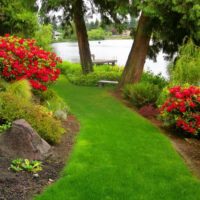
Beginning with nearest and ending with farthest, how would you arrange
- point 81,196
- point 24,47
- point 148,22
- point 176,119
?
point 81,196
point 176,119
point 24,47
point 148,22

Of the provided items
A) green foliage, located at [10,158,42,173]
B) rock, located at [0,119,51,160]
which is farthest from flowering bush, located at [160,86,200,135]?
green foliage, located at [10,158,42,173]

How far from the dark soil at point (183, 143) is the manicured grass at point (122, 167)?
0.20 m

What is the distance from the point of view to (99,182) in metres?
6.09

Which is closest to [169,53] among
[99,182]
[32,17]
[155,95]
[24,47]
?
[155,95]

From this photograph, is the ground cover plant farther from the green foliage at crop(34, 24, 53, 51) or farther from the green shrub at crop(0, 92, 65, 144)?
→ the green foliage at crop(34, 24, 53, 51)

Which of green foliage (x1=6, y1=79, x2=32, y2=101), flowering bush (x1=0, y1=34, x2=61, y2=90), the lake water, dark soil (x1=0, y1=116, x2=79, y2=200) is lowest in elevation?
the lake water

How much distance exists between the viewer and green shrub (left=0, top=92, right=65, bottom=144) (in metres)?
7.82

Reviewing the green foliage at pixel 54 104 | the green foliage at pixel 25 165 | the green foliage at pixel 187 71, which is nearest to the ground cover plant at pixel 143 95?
the green foliage at pixel 187 71

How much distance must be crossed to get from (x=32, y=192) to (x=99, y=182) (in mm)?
1092

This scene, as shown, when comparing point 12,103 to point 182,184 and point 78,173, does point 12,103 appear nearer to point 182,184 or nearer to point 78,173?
point 78,173

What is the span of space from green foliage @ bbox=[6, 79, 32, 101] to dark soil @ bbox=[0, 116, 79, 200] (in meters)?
2.43

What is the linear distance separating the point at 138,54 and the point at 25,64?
6195 millimetres

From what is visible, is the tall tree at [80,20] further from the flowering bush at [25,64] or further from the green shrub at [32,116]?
the green shrub at [32,116]

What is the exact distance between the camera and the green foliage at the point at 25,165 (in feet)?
20.3
